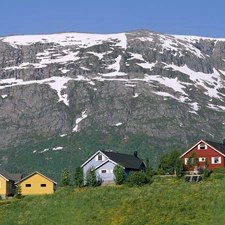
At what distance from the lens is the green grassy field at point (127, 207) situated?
5841 cm

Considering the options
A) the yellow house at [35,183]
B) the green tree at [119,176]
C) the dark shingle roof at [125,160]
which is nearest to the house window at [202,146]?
the dark shingle roof at [125,160]

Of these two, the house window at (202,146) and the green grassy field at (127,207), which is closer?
the green grassy field at (127,207)

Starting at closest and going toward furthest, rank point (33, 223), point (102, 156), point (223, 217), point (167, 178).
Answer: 1. point (223, 217)
2. point (33, 223)
3. point (167, 178)
4. point (102, 156)

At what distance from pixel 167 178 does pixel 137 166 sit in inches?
615

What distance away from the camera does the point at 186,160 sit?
97250 mm

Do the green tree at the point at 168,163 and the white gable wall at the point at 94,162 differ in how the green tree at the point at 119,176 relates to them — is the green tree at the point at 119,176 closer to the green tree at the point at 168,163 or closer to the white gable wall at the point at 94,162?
the green tree at the point at 168,163

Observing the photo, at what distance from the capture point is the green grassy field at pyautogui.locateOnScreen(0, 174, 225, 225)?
58.4 metres

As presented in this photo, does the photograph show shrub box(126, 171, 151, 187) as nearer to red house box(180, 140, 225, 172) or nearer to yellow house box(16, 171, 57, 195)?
red house box(180, 140, 225, 172)

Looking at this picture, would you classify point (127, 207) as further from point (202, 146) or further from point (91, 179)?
point (202, 146)

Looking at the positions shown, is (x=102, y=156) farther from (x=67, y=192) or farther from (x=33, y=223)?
(x=33, y=223)

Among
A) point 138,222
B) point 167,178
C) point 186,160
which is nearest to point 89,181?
point 167,178

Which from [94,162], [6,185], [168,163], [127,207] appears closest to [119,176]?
[168,163]

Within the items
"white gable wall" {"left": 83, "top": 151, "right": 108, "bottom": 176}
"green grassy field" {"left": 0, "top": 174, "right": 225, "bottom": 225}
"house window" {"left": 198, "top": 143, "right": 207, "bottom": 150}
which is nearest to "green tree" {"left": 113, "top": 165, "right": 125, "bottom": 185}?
"white gable wall" {"left": 83, "top": 151, "right": 108, "bottom": 176}

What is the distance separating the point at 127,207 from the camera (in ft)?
207
